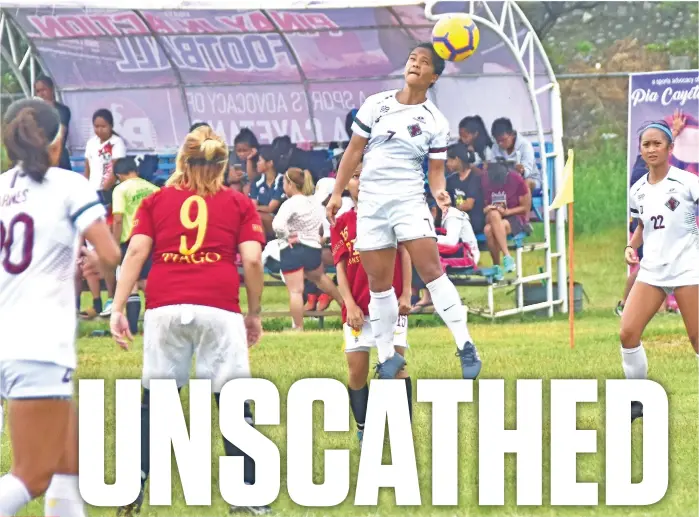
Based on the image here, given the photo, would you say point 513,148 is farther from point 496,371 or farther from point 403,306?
point 403,306

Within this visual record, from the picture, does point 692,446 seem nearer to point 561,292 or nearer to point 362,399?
point 362,399

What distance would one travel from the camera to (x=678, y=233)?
1037 centimetres

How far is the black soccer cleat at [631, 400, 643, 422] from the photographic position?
10453 millimetres

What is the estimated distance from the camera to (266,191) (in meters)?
18.8

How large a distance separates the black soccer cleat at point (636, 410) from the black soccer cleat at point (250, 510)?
3.13m

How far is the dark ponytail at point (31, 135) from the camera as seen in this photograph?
6.81 meters

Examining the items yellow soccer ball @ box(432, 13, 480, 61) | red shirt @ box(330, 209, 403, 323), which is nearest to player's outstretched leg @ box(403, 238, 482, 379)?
red shirt @ box(330, 209, 403, 323)

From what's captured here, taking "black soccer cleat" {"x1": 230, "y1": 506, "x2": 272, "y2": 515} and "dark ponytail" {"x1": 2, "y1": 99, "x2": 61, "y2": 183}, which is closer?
"dark ponytail" {"x1": 2, "y1": 99, "x2": 61, "y2": 183}

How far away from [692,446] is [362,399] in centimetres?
208

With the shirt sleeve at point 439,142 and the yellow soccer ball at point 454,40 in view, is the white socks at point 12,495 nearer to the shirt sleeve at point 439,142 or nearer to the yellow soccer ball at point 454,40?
the shirt sleeve at point 439,142

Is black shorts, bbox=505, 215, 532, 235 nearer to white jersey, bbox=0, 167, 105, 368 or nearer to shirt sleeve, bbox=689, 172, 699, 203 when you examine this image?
shirt sleeve, bbox=689, 172, 699, 203

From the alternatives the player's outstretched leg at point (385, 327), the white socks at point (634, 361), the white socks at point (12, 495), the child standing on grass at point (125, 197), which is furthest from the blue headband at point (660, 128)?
the child standing on grass at point (125, 197)

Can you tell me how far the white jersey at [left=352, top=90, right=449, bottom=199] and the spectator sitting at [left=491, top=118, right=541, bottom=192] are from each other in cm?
870

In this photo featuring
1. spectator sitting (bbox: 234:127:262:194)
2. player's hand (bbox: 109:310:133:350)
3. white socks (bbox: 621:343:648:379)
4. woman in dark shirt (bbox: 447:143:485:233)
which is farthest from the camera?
spectator sitting (bbox: 234:127:262:194)
